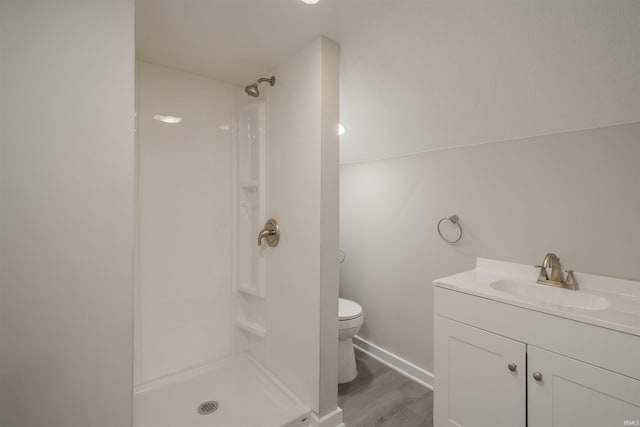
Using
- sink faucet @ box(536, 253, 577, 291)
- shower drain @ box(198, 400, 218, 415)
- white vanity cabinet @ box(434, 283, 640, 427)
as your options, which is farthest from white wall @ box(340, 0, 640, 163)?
shower drain @ box(198, 400, 218, 415)

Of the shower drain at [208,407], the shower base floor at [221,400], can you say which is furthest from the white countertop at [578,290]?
the shower drain at [208,407]

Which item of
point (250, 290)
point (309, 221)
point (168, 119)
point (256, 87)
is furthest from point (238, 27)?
point (250, 290)

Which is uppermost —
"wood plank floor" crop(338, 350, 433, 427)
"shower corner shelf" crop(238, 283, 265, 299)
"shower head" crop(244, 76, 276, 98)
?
"shower head" crop(244, 76, 276, 98)

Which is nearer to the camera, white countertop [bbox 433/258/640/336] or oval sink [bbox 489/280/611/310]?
white countertop [bbox 433/258/640/336]

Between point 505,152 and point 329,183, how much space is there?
1086 mm

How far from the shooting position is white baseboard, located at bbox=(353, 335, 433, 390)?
1973mm

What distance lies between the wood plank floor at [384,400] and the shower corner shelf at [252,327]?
26.7 inches

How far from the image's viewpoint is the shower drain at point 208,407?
5.14 ft

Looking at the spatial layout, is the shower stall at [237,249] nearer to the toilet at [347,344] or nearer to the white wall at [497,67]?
the white wall at [497,67]

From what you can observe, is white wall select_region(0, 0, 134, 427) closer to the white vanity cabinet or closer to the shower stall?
the shower stall

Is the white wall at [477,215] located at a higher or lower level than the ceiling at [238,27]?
lower

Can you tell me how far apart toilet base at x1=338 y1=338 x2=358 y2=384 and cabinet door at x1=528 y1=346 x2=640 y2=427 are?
112 cm

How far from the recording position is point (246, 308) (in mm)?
2096

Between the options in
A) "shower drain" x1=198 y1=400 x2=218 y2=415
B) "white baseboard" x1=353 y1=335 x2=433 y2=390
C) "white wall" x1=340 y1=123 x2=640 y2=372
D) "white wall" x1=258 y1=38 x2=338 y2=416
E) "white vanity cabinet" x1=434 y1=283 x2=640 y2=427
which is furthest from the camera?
"white baseboard" x1=353 y1=335 x2=433 y2=390
